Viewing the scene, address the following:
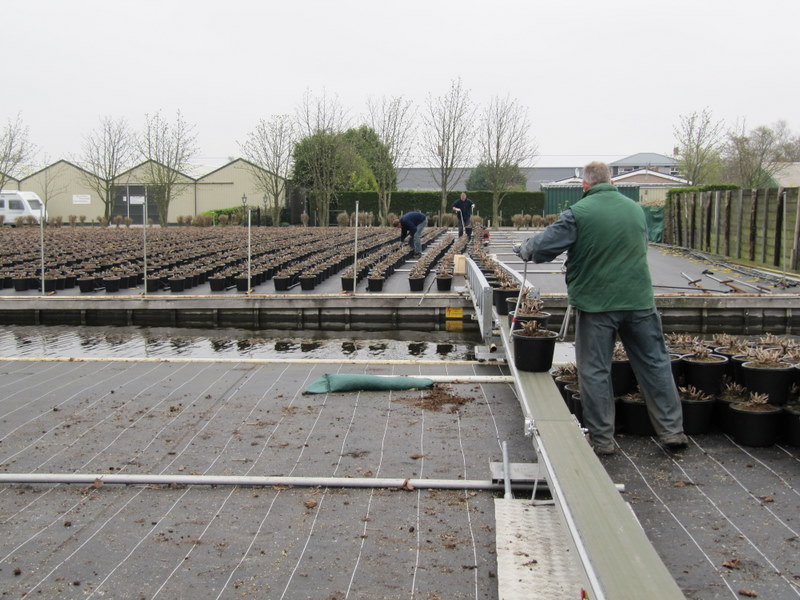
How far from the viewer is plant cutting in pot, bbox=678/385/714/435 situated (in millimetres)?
4766

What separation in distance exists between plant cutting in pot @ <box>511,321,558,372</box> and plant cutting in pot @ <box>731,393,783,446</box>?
1.19 m

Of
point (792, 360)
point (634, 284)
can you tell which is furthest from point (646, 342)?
point (792, 360)

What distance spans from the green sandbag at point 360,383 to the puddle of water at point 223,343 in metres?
4.93

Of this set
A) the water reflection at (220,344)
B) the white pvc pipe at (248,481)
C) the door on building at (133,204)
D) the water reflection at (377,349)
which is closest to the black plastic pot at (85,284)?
the water reflection at (220,344)

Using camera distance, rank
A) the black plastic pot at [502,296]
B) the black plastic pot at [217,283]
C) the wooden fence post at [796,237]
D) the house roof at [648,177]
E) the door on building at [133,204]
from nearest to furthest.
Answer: the black plastic pot at [502,296] → the black plastic pot at [217,283] → the wooden fence post at [796,237] → the door on building at [133,204] → the house roof at [648,177]

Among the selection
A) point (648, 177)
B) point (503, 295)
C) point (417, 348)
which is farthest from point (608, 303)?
point (648, 177)

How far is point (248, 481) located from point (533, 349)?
2087 mm

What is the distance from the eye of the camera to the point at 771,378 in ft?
15.2

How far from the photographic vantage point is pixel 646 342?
4.50 metres

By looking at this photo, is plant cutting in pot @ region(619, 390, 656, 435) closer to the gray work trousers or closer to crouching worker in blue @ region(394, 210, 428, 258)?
the gray work trousers

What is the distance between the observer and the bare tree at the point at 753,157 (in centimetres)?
3722

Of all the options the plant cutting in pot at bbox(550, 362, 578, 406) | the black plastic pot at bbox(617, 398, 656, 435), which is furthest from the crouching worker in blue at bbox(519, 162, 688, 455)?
the plant cutting in pot at bbox(550, 362, 578, 406)

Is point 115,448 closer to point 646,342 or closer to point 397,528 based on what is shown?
point 397,528

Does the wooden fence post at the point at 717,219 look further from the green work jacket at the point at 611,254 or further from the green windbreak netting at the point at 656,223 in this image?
the green work jacket at the point at 611,254
